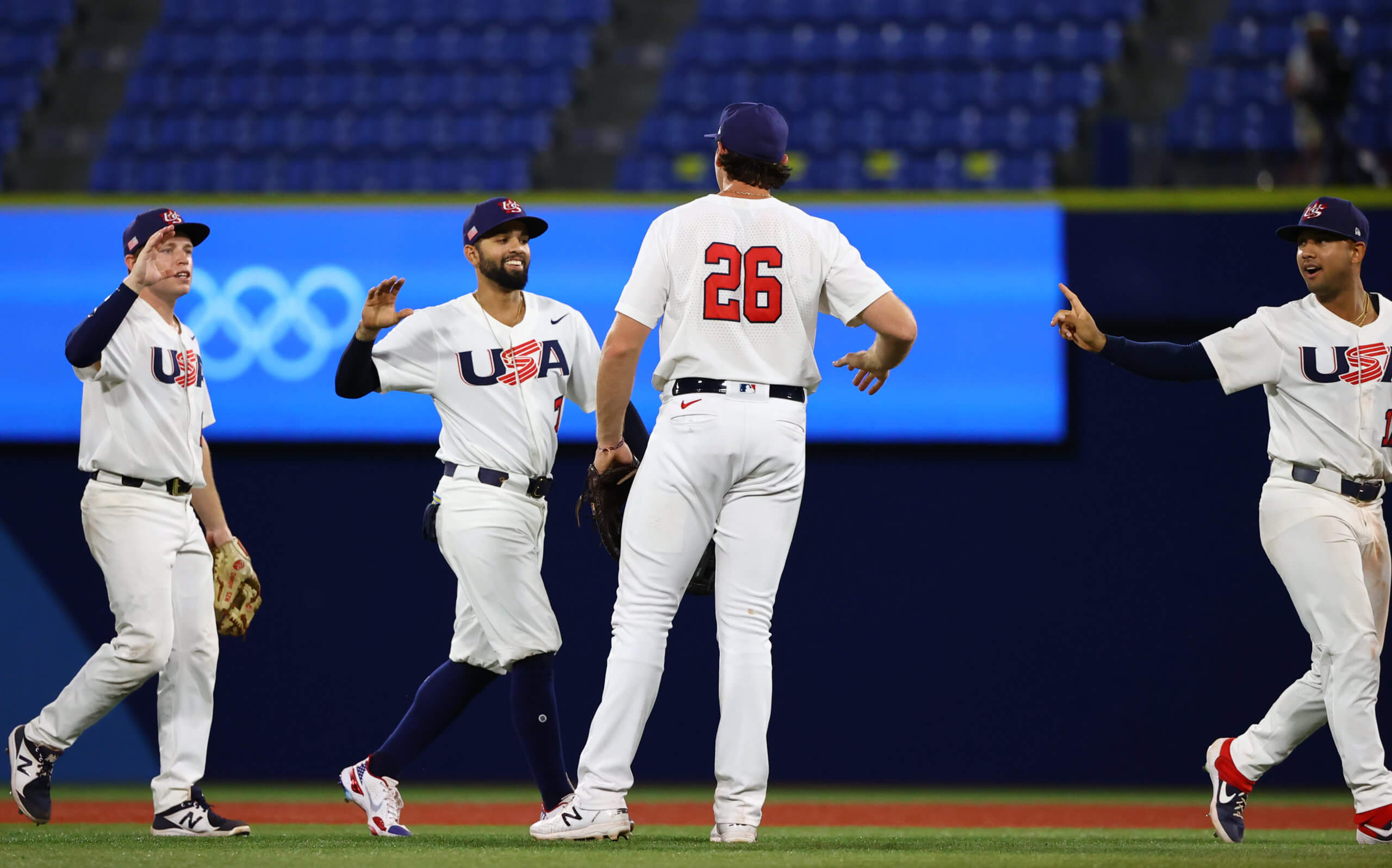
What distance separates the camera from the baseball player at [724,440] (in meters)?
4.12

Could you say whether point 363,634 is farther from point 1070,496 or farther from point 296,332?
point 1070,496

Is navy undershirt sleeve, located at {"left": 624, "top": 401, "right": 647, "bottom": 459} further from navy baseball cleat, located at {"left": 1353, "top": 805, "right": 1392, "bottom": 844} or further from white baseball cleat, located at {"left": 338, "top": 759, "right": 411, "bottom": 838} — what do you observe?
navy baseball cleat, located at {"left": 1353, "top": 805, "right": 1392, "bottom": 844}

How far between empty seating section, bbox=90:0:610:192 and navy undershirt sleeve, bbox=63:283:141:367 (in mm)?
4786

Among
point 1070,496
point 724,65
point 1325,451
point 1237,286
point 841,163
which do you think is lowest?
point 1070,496

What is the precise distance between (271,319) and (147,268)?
9.68ft

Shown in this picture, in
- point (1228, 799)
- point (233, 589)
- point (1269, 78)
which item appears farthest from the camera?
point (1269, 78)

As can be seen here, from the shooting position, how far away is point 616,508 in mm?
4574

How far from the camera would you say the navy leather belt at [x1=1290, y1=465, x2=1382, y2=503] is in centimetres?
488

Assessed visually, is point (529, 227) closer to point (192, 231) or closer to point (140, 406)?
point (192, 231)

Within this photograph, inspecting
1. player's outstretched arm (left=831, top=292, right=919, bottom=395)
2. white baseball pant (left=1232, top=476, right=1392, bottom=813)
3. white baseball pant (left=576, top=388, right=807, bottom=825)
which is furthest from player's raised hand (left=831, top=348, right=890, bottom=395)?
white baseball pant (left=1232, top=476, right=1392, bottom=813)

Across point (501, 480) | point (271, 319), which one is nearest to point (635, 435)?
point (501, 480)

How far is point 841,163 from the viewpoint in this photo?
943 centimetres

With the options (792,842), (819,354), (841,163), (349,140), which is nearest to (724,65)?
(841,163)

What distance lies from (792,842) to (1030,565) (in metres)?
3.46
